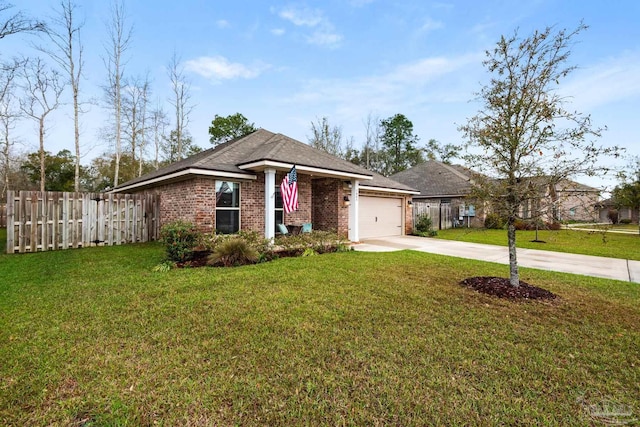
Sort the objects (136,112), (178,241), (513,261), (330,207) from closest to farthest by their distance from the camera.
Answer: (513,261) < (178,241) < (330,207) < (136,112)

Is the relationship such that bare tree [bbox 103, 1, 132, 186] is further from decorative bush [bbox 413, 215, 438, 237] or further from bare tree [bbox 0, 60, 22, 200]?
decorative bush [bbox 413, 215, 438, 237]

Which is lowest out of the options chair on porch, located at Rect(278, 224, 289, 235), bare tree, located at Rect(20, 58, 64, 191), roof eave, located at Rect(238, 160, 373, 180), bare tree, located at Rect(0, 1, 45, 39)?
chair on porch, located at Rect(278, 224, 289, 235)

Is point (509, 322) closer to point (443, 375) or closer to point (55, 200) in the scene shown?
point (443, 375)

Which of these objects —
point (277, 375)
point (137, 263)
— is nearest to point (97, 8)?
point (137, 263)

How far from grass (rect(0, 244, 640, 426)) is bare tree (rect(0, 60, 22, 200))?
17.7 meters

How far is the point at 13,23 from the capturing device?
9531 mm

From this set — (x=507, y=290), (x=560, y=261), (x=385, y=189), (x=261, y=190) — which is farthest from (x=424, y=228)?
(x=507, y=290)

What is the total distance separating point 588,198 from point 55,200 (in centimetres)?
1350

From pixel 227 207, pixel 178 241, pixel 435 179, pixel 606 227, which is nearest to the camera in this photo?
pixel 606 227

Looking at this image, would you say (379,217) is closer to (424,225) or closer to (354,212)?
(424,225)

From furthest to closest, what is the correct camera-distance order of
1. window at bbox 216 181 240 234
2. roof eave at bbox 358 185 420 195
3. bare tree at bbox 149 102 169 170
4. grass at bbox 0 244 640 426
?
bare tree at bbox 149 102 169 170, roof eave at bbox 358 185 420 195, window at bbox 216 181 240 234, grass at bbox 0 244 640 426

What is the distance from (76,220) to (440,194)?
69.5ft

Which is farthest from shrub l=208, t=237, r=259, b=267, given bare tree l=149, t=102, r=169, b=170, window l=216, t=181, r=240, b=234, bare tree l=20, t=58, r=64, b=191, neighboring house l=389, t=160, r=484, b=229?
bare tree l=149, t=102, r=169, b=170

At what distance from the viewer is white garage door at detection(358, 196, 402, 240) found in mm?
14023
